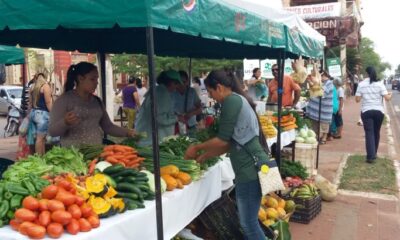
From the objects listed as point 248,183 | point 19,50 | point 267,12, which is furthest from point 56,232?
point 19,50

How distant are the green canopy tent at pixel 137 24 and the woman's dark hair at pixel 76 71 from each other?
425 millimetres

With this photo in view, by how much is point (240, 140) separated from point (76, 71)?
6.07ft

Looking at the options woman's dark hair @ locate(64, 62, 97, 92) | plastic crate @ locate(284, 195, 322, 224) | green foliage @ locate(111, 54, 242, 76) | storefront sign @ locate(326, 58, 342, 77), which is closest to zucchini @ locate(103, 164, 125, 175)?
woman's dark hair @ locate(64, 62, 97, 92)

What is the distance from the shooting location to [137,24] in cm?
269

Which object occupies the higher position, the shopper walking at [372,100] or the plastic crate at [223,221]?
the shopper walking at [372,100]

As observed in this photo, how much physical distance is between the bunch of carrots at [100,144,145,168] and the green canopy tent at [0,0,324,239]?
22.9 inches

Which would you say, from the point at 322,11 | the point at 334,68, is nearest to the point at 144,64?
the point at 322,11

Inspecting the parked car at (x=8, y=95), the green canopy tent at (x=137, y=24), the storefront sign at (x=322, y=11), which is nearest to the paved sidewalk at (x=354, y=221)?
the green canopy tent at (x=137, y=24)

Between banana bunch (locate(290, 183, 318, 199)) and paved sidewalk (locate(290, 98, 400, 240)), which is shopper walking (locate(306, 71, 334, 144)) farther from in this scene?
banana bunch (locate(290, 183, 318, 199))

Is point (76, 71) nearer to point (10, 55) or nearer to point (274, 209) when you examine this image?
point (274, 209)

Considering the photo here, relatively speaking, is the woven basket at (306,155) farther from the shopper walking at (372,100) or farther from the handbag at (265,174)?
the handbag at (265,174)

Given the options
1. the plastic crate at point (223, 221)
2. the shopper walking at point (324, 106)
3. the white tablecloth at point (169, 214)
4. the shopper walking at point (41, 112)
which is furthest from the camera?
the shopper walking at point (324, 106)

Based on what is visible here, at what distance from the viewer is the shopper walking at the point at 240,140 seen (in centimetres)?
350

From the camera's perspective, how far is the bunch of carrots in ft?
11.6
